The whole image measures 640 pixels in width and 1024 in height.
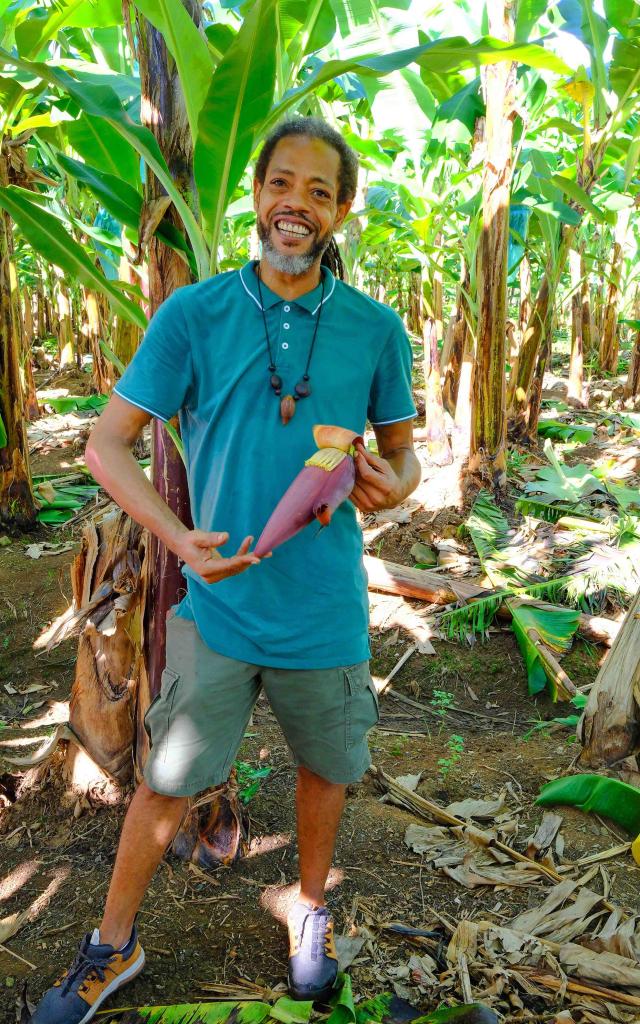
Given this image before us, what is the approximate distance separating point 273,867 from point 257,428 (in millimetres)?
1331

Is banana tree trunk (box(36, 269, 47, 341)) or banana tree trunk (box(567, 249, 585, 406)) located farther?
banana tree trunk (box(36, 269, 47, 341))

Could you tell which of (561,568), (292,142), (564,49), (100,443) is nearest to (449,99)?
(564,49)

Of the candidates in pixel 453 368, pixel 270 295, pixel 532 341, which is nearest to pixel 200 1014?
pixel 270 295

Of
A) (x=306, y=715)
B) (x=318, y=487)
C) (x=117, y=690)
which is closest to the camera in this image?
(x=318, y=487)

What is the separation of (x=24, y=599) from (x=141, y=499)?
313 centimetres

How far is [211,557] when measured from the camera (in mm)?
1423

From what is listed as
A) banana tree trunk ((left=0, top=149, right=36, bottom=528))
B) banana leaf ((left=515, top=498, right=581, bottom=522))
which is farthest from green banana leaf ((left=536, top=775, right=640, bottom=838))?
banana tree trunk ((left=0, top=149, right=36, bottom=528))

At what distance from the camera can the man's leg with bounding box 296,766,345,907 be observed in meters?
1.83

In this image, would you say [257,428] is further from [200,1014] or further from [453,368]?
[453,368]

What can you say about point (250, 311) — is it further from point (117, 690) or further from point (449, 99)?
point (449, 99)

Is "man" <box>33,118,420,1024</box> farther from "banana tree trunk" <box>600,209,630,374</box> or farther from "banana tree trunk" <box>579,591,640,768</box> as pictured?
"banana tree trunk" <box>600,209,630,374</box>

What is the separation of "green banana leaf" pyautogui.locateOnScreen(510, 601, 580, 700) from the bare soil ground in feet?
0.36

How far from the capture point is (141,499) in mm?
1568

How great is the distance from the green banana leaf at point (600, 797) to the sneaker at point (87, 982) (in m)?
1.46
